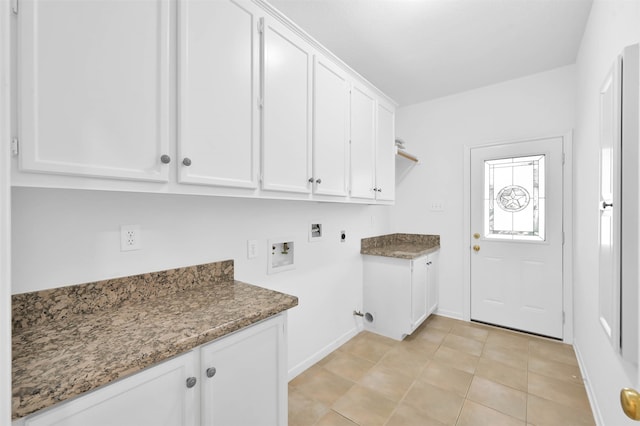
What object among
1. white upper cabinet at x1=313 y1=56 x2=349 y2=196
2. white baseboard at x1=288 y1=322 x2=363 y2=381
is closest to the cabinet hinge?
white upper cabinet at x1=313 y1=56 x2=349 y2=196

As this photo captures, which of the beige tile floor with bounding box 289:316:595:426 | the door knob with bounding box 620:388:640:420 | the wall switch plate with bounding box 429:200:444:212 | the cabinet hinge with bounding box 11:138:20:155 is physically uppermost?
the cabinet hinge with bounding box 11:138:20:155

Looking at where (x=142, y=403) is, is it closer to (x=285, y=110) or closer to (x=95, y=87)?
(x=95, y=87)

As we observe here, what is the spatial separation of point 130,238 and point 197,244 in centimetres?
33

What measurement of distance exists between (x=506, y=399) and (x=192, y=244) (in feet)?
7.45

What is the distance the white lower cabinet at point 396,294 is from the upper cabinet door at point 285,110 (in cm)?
150

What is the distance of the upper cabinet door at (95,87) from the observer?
825mm

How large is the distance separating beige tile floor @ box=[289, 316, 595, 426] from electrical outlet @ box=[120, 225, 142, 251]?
1.37m

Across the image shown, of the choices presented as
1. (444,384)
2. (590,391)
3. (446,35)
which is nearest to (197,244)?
(444,384)

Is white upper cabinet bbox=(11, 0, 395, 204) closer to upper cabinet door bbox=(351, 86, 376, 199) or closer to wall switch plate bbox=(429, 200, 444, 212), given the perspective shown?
upper cabinet door bbox=(351, 86, 376, 199)

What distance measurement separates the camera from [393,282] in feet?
9.18

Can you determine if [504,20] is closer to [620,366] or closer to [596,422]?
[620,366]

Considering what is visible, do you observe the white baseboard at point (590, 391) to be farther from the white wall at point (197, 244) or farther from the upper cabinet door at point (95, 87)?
the upper cabinet door at point (95, 87)

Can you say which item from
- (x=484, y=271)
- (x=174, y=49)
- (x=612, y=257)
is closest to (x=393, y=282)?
(x=484, y=271)

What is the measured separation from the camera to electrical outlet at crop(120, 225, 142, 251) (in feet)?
4.19
